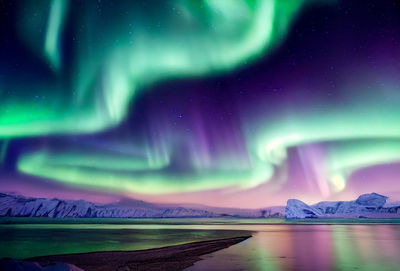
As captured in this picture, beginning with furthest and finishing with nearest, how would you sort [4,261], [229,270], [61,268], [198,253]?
1. [198,253]
2. [229,270]
3. [61,268]
4. [4,261]

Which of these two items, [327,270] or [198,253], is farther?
[198,253]

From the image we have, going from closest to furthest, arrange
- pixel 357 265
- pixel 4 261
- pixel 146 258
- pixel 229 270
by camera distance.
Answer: pixel 4 261
pixel 229 270
pixel 357 265
pixel 146 258

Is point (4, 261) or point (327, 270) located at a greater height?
point (4, 261)

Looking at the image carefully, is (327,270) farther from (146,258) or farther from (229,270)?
(146,258)

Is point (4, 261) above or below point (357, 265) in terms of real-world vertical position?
above

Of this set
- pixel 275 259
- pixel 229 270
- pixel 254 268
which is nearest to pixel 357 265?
pixel 275 259

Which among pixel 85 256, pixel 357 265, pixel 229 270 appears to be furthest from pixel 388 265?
pixel 85 256

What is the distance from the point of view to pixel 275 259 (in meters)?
24.9

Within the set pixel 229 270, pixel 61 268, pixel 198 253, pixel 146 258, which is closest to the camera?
pixel 61 268

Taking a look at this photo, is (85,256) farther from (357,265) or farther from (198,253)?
(357,265)

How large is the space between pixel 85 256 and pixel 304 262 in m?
17.9

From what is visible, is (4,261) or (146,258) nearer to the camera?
(4,261)

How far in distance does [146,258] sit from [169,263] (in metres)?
3.34

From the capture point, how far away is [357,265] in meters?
22.1
